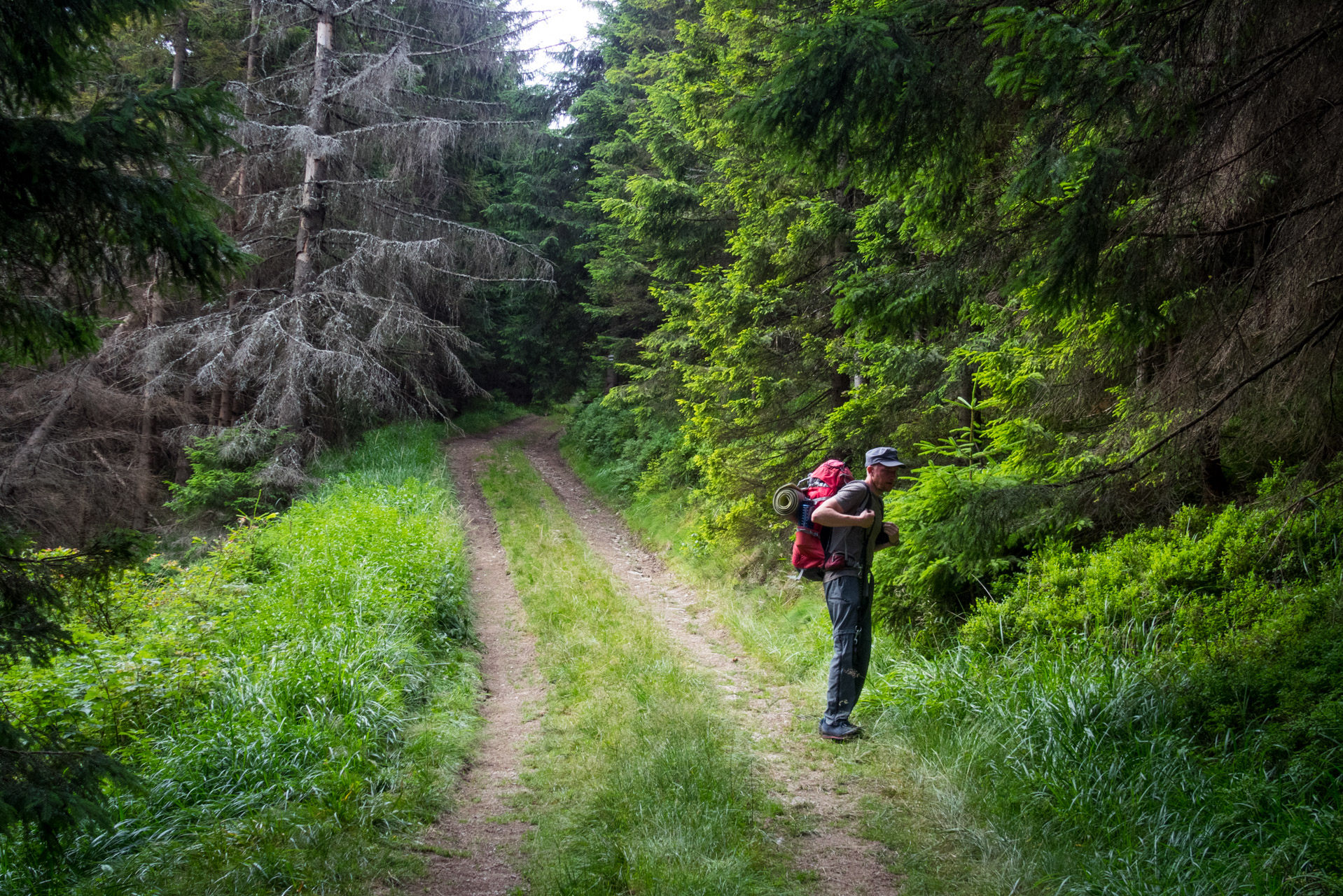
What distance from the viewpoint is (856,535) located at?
5691mm

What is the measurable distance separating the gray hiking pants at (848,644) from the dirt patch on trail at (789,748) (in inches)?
12.6

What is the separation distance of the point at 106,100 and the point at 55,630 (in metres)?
2.47

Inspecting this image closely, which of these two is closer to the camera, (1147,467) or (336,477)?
(1147,467)

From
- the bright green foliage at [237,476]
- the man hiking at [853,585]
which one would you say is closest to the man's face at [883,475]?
the man hiking at [853,585]

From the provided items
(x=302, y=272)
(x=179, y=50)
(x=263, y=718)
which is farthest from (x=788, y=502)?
(x=179, y=50)

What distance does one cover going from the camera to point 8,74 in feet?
12.2

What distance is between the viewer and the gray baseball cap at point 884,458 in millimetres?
5542

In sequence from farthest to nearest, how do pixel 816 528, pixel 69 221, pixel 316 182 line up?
1. pixel 316 182
2. pixel 816 528
3. pixel 69 221

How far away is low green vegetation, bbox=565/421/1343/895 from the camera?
3.46 m

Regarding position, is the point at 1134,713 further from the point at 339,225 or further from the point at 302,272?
the point at 339,225

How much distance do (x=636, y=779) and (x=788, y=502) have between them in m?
2.12

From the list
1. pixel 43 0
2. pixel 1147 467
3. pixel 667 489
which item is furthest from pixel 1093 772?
pixel 667 489

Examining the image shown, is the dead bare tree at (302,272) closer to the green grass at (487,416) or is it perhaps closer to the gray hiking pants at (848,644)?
the green grass at (487,416)

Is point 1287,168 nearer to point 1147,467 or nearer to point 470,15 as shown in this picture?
point 1147,467
